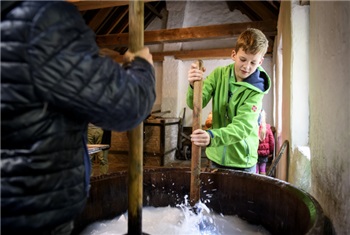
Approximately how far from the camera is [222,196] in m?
2.05

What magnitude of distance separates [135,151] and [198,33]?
204 inches

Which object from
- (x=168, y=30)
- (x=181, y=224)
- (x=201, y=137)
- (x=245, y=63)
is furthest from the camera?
(x=168, y=30)

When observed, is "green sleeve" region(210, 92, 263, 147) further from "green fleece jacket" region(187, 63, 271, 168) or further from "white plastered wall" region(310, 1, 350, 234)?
"white plastered wall" region(310, 1, 350, 234)

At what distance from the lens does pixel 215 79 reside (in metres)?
2.24

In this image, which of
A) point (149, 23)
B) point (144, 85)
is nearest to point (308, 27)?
point (144, 85)

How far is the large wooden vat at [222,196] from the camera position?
1609 mm

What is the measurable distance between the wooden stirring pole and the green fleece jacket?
19 cm

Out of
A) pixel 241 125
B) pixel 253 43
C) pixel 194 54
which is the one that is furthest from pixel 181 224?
pixel 194 54

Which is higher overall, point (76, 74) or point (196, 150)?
point (76, 74)

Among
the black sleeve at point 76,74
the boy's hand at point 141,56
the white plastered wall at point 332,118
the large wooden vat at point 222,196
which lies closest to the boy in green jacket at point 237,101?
the large wooden vat at point 222,196

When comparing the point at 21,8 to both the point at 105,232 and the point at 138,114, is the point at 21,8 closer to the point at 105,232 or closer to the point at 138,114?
the point at 138,114

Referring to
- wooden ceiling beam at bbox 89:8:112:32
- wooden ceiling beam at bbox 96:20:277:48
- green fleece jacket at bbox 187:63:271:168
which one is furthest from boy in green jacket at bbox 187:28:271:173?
wooden ceiling beam at bbox 89:8:112:32

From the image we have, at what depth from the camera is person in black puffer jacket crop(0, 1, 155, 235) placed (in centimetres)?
70

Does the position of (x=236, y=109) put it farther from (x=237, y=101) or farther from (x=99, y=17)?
(x=99, y=17)
